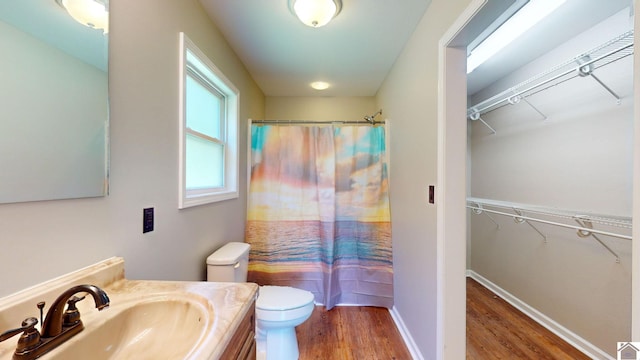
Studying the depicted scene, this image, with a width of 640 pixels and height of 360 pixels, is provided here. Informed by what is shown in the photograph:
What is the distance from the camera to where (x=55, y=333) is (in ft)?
1.79

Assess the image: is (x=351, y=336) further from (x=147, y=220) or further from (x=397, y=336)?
(x=147, y=220)

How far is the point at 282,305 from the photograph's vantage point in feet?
4.86

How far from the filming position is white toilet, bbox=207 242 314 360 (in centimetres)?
142

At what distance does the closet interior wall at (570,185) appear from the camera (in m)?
1.46

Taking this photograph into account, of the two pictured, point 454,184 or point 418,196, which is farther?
point 418,196

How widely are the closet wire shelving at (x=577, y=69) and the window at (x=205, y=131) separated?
221 cm

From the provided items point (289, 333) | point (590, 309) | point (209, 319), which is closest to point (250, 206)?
point (289, 333)

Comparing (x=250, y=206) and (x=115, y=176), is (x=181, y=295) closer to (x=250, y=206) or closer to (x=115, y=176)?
(x=115, y=176)

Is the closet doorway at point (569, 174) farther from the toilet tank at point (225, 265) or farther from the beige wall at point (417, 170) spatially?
the toilet tank at point (225, 265)

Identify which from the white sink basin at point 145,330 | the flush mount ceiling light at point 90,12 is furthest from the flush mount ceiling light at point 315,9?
the white sink basin at point 145,330

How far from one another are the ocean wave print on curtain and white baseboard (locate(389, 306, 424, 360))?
19 centimetres

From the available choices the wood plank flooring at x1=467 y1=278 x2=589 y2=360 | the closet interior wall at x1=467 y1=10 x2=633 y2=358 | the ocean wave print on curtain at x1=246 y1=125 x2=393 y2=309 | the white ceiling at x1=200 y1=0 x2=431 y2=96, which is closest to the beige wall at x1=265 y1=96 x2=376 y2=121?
the white ceiling at x1=200 y1=0 x2=431 y2=96

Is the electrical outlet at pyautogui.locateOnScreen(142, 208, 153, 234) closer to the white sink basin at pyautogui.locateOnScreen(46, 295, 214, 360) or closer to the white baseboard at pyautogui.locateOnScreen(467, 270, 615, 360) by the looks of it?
the white sink basin at pyautogui.locateOnScreen(46, 295, 214, 360)

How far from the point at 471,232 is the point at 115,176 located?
3.44 meters
